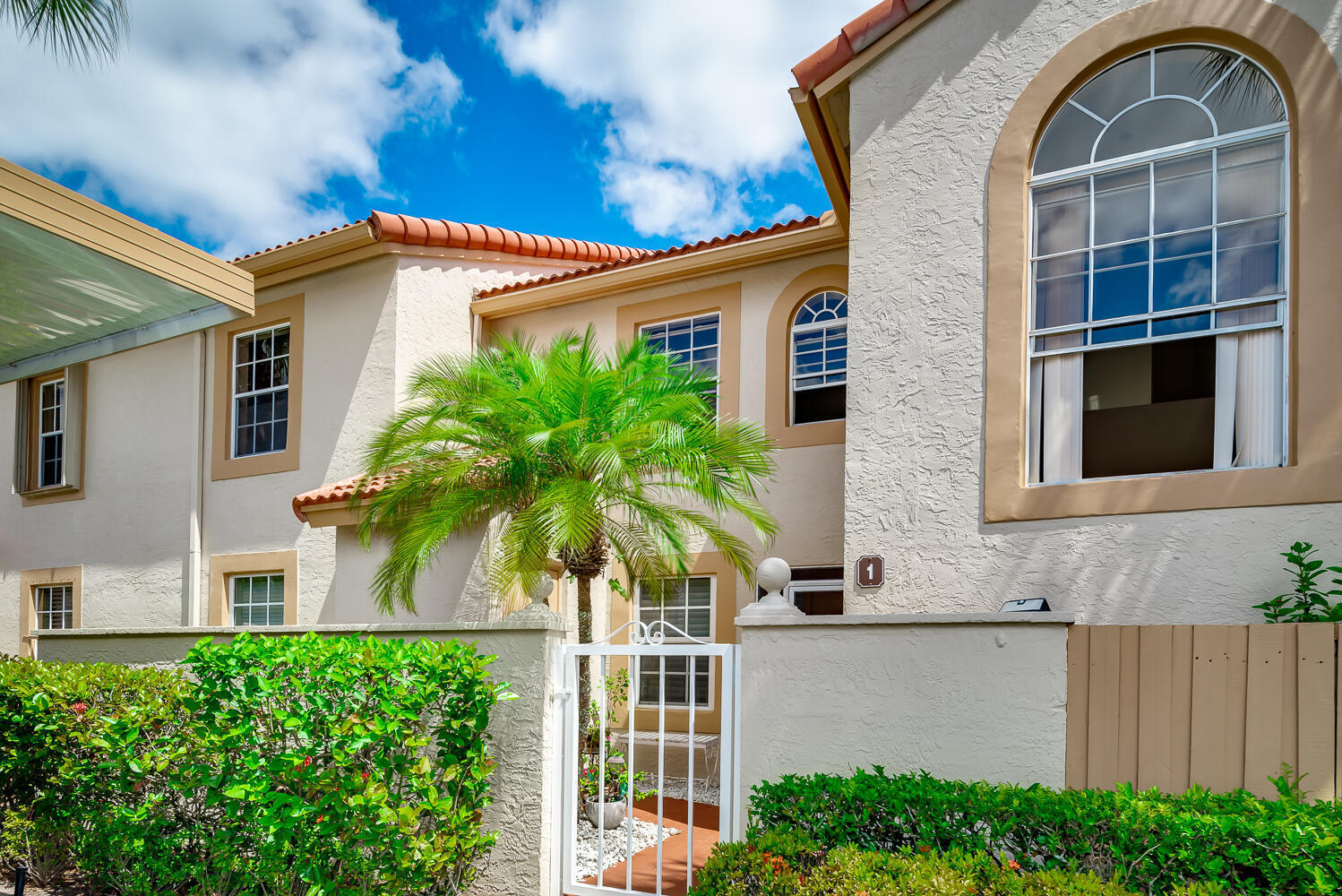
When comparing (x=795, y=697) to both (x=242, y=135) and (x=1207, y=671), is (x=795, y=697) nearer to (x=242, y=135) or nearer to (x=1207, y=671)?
(x=1207, y=671)

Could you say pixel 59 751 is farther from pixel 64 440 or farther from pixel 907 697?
pixel 64 440

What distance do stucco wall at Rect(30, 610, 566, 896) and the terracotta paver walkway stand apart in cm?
75

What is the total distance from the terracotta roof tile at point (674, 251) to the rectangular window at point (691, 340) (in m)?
0.83

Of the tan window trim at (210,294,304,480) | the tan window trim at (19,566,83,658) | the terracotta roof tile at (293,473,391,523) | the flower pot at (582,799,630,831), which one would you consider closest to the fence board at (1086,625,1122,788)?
the flower pot at (582,799,630,831)

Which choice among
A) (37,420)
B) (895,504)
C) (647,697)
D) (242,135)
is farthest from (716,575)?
(242,135)

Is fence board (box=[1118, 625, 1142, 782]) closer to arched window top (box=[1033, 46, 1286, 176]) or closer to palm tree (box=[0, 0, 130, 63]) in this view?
arched window top (box=[1033, 46, 1286, 176])

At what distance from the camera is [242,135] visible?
2973 cm

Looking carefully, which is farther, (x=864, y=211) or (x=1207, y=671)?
(x=864, y=211)

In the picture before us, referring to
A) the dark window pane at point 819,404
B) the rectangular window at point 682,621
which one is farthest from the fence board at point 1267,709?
the rectangular window at point 682,621

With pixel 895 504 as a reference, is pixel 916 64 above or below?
above

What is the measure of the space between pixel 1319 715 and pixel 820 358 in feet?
23.5

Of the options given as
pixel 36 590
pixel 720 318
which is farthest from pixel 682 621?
pixel 36 590

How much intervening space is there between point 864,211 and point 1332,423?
3573mm

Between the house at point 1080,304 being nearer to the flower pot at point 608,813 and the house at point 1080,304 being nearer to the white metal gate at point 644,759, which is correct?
the white metal gate at point 644,759
